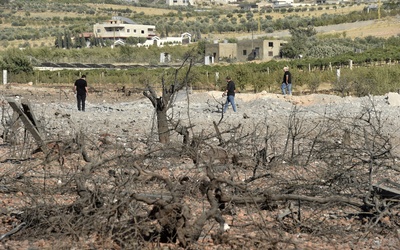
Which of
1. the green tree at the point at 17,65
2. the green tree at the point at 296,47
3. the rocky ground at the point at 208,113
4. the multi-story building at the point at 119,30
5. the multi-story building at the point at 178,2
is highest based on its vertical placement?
the multi-story building at the point at 178,2

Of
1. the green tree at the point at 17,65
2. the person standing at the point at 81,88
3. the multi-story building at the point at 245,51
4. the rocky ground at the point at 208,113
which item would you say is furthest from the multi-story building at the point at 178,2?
the person standing at the point at 81,88

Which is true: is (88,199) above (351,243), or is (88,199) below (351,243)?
above

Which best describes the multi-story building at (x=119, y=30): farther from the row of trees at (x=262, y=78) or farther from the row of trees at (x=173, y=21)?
the row of trees at (x=262, y=78)

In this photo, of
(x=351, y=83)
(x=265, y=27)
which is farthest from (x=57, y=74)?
(x=265, y=27)

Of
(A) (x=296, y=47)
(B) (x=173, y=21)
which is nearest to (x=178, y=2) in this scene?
(B) (x=173, y=21)

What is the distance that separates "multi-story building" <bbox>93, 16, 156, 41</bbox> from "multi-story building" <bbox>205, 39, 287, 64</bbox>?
1331 inches

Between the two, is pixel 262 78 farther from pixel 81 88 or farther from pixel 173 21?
pixel 173 21

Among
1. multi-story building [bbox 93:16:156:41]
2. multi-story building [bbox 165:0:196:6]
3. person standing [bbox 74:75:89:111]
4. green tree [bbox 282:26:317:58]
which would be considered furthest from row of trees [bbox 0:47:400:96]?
multi-story building [bbox 165:0:196:6]

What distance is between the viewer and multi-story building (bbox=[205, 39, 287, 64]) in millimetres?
69688

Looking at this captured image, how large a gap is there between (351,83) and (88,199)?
83.4 ft

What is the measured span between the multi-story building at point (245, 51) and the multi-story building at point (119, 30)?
3380 cm

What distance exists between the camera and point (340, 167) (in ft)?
29.6

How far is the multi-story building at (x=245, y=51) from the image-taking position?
69.7 m

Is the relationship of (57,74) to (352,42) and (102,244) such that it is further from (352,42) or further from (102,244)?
(102,244)
